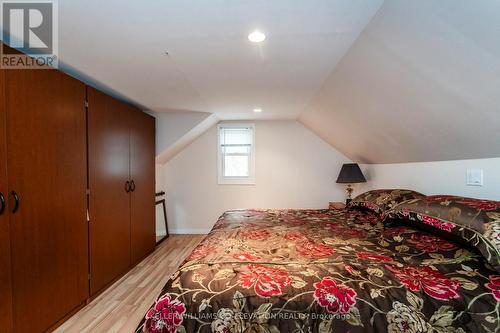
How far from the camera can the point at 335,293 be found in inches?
41.0

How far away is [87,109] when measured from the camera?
2201mm

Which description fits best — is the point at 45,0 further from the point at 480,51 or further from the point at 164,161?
the point at 164,161

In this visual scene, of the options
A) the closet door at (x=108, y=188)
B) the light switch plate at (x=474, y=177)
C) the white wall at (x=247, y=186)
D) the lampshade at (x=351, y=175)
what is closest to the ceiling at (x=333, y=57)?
the light switch plate at (x=474, y=177)

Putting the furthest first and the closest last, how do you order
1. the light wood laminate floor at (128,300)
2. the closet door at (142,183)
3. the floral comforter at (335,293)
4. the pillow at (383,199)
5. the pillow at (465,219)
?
the closet door at (142,183) < the pillow at (383,199) < the light wood laminate floor at (128,300) < the pillow at (465,219) < the floral comforter at (335,293)

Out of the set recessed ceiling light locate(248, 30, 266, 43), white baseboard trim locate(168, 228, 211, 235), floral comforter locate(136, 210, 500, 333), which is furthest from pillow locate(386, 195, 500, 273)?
white baseboard trim locate(168, 228, 211, 235)

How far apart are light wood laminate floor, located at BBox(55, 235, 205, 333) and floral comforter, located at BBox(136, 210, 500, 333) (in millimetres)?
1155

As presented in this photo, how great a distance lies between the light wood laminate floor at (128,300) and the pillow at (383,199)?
7.83 feet

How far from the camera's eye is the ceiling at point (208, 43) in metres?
1.33

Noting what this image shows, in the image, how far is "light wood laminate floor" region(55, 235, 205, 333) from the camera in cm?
185

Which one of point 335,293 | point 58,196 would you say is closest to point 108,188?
point 58,196

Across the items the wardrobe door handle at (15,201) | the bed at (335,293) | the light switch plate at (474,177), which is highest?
the light switch plate at (474,177)

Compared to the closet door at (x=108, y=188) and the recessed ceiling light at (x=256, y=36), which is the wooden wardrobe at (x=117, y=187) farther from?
the recessed ceiling light at (x=256, y=36)

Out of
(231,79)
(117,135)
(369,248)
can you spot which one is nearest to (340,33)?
(231,79)

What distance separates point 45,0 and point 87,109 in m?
1.10
